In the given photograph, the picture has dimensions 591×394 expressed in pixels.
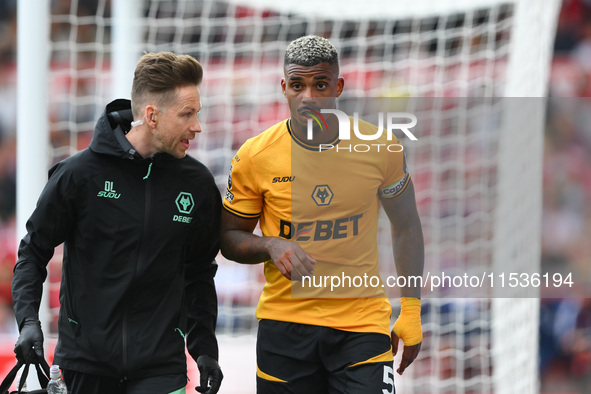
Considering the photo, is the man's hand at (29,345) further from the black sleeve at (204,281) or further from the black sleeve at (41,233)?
the black sleeve at (204,281)

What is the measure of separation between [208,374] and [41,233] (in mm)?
760

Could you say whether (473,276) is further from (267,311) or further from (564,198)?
(564,198)

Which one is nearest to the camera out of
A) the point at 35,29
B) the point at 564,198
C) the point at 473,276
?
the point at 473,276

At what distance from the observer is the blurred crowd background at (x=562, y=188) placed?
26.3 ft

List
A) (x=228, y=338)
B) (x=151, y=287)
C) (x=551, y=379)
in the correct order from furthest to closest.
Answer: (x=551, y=379), (x=228, y=338), (x=151, y=287)

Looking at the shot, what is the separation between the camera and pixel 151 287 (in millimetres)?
2812

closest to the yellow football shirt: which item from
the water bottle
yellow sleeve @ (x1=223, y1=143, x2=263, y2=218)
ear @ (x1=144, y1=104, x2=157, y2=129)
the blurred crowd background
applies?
yellow sleeve @ (x1=223, y1=143, x2=263, y2=218)

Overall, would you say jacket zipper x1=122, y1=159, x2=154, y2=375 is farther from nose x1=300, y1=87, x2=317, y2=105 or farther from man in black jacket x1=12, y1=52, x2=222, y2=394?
nose x1=300, y1=87, x2=317, y2=105

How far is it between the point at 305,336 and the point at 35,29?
2.04 m

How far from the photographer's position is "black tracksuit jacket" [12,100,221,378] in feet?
9.05

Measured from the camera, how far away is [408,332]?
3037 mm

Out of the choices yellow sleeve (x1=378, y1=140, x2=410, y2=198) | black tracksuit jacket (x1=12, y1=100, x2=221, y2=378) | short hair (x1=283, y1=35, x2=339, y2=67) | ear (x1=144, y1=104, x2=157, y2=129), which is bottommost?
black tracksuit jacket (x1=12, y1=100, x2=221, y2=378)

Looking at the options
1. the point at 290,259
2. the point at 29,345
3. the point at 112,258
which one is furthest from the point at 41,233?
the point at 290,259

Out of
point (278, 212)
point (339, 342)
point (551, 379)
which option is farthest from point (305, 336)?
point (551, 379)
